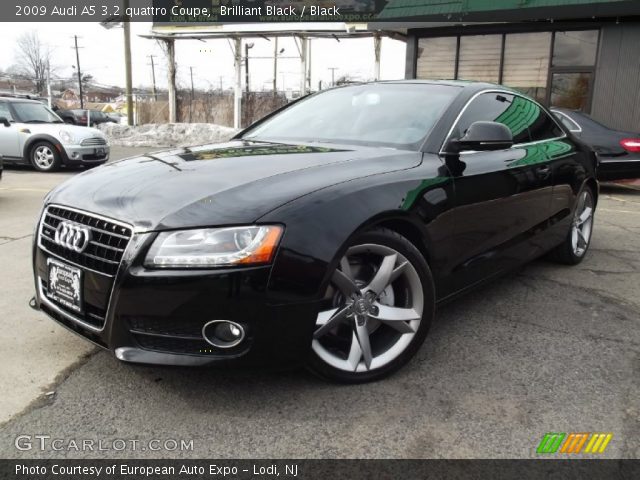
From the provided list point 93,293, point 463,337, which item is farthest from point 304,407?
point 463,337

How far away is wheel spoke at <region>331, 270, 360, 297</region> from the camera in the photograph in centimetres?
241

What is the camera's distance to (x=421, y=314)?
2.76m

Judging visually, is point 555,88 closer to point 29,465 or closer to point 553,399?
point 553,399

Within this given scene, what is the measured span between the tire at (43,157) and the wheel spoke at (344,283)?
10960 millimetres

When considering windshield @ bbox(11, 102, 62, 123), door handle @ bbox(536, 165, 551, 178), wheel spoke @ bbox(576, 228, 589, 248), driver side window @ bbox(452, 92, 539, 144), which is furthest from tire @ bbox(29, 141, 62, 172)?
door handle @ bbox(536, 165, 551, 178)

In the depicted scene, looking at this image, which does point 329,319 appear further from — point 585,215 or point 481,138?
point 585,215

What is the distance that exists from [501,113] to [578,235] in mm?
1684

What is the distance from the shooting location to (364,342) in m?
2.58

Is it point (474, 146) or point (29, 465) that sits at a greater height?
point (474, 146)

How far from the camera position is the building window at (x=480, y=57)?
50.4ft

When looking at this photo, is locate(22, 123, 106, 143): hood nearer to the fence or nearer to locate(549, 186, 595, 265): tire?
locate(549, 186, 595, 265): tire

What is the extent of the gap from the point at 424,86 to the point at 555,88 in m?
12.7

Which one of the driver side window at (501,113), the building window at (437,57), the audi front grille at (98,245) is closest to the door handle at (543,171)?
the driver side window at (501,113)

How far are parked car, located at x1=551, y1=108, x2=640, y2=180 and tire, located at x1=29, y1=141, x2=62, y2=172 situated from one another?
9694mm
